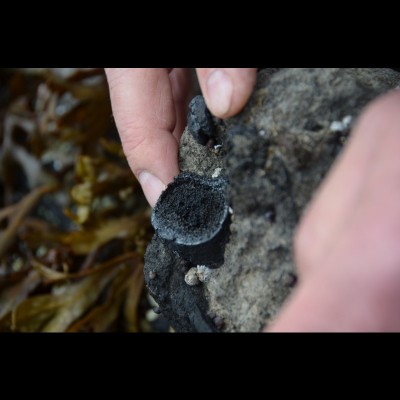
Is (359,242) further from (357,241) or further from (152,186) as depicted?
(152,186)

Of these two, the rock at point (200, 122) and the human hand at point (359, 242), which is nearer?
the human hand at point (359, 242)

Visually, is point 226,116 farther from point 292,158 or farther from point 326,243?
point 326,243

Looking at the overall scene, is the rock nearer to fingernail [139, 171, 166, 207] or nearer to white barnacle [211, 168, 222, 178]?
white barnacle [211, 168, 222, 178]

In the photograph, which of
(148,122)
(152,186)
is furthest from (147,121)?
(152,186)

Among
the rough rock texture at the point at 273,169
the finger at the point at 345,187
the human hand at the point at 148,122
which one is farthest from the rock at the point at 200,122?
the finger at the point at 345,187

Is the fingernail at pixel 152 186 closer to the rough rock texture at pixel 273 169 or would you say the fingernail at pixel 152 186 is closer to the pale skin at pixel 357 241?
the rough rock texture at pixel 273 169

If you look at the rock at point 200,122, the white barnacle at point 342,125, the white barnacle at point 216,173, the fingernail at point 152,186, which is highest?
the white barnacle at point 342,125
